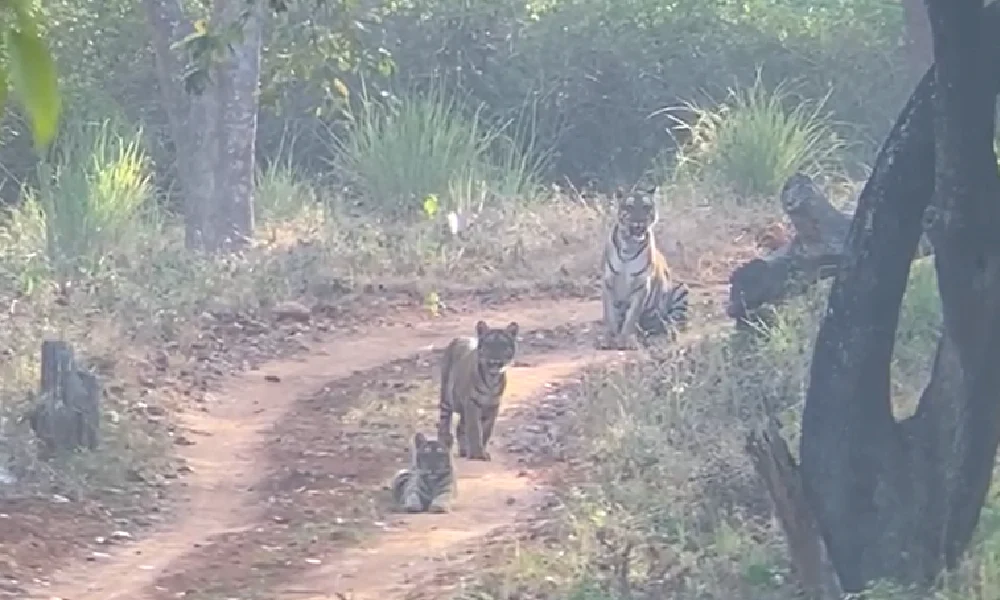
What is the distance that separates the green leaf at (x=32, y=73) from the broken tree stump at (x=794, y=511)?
3700 mm

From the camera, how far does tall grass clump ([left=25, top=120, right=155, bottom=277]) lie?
43.0ft

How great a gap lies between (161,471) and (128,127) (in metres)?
9.22

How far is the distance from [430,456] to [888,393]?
2413mm

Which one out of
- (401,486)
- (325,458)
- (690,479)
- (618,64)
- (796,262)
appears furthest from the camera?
(618,64)

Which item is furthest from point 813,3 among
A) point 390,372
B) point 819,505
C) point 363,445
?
point 819,505

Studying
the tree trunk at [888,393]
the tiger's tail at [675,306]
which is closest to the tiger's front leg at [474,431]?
the tiger's tail at [675,306]

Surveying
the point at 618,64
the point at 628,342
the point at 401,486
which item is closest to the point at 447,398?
the point at 401,486

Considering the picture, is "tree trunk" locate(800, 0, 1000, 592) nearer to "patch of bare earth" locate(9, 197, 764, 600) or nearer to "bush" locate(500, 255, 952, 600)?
"bush" locate(500, 255, 952, 600)

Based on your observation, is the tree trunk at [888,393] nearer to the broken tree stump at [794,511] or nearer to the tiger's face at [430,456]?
the broken tree stump at [794,511]

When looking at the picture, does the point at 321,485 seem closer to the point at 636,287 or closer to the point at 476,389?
the point at 476,389

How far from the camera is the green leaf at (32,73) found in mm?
1942

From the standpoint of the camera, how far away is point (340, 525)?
7.65 m

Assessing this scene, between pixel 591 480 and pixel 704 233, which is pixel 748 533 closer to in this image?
pixel 591 480

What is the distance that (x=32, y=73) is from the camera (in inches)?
76.7
